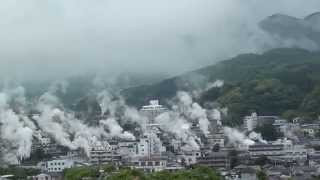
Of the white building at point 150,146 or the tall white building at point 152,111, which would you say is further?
the tall white building at point 152,111

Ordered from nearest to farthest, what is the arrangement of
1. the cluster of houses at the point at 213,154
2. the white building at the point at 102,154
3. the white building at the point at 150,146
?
1. the cluster of houses at the point at 213,154
2. the white building at the point at 102,154
3. the white building at the point at 150,146

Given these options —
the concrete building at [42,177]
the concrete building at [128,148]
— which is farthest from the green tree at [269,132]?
the concrete building at [42,177]

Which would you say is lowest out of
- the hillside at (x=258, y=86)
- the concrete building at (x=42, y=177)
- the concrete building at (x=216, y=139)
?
the concrete building at (x=42, y=177)

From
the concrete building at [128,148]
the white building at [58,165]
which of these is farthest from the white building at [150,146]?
the white building at [58,165]

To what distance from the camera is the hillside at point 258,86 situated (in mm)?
35606

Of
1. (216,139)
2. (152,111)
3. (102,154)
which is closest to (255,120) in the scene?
(216,139)

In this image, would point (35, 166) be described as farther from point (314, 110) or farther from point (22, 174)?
point (314, 110)

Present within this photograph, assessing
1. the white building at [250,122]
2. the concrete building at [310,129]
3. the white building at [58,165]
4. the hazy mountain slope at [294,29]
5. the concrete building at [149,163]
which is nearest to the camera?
the concrete building at [149,163]

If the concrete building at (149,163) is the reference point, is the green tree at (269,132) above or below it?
above

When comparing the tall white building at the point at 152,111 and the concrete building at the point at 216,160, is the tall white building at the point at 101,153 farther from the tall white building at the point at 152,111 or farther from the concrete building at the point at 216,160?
the tall white building at the point at 152,111

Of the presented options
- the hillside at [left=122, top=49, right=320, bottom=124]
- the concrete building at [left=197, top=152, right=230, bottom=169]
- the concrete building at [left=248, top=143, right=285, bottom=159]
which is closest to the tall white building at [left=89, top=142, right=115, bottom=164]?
the concrete building at [left=197, top=152, right=230, bottom=169]

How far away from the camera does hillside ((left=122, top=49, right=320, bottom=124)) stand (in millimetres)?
35606

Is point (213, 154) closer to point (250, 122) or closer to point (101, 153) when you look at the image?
point (101, 153)

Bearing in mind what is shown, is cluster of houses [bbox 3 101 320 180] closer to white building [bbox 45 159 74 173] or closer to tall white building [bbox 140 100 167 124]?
white building [bbox 45 159 74 173]
